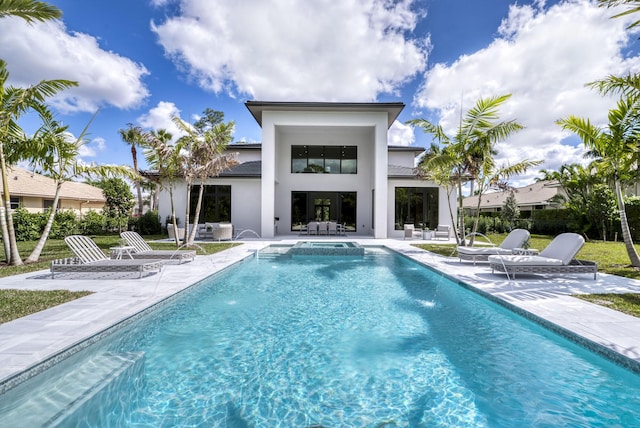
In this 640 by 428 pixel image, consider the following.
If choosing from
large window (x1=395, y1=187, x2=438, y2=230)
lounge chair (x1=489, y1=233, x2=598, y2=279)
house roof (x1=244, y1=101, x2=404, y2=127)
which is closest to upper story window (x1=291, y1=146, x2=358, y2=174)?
large window (x1=395, y1=187, x2=438, y2=230)

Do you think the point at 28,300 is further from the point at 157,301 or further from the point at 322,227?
the point at 322,227

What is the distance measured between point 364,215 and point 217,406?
1918cm

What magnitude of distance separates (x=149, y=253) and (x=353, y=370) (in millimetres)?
8091

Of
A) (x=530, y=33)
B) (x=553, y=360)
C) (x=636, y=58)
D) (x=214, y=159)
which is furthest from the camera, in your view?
(x=214, y=159)

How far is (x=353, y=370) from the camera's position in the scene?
3.68 meters

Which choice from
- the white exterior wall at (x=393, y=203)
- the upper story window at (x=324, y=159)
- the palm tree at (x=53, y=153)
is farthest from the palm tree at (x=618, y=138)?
the palm tree at (x=53, y=153)

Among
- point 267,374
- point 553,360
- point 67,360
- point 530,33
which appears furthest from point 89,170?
point 530,33

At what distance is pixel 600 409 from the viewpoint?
293 centimetres

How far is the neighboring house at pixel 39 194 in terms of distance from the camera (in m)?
24.5

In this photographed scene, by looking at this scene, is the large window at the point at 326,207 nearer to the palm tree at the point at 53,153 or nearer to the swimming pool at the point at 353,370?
the palm tree at the point at 53,153

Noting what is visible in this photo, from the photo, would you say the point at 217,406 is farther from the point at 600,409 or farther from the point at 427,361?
the point at 600,409

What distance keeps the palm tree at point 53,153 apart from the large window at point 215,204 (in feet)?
30.6

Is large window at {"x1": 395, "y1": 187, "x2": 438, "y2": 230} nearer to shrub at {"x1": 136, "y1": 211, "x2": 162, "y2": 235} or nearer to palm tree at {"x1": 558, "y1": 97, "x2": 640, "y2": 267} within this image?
palm tree at {"x1": 558, "y1": 97, "x2": 640, "y2": 267}

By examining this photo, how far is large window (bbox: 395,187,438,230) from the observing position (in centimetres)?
2012
